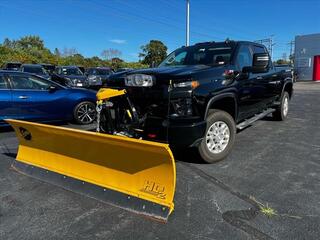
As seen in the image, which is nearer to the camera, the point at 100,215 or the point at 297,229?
the point at 297,229

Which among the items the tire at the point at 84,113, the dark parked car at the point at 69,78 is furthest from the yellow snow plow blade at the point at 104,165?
the dark parked car at the point at 69,78

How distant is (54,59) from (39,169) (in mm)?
46744

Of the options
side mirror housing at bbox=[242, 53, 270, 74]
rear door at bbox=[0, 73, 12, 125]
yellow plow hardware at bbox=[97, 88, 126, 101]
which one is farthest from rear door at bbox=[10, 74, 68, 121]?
side mirror housing at bbox=[242, 53, 270, 74]

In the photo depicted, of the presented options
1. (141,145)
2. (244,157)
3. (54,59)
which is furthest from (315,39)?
(141,145)

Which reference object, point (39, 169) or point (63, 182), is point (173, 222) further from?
point (39, 169)

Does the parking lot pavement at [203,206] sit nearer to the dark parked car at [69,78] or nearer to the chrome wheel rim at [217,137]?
the chrome wheel rim at [217,137]

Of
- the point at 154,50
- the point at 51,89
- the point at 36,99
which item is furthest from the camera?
the point at 154,50

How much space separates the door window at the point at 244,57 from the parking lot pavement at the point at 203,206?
1.67m

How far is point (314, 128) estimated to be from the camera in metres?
8.59

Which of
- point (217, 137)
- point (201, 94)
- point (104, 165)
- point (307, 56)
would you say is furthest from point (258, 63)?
point (307, 56)

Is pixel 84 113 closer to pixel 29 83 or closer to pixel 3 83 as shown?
pixel 29 83

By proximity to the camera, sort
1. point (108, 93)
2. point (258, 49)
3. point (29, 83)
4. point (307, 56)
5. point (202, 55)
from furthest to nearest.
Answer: point (307, 56) → point (29, 83) → point (258, 49) → point (202, 55) → point (108, 93)

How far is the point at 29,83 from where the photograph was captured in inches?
331

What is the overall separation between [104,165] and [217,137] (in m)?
2.03
